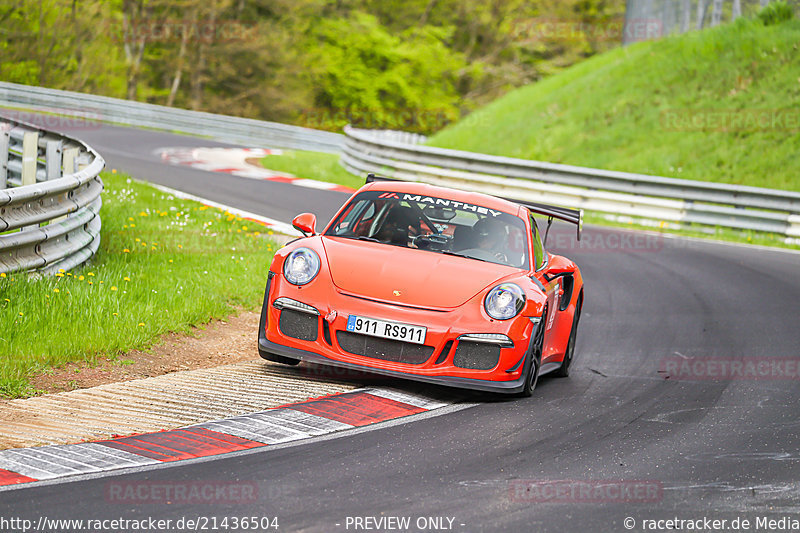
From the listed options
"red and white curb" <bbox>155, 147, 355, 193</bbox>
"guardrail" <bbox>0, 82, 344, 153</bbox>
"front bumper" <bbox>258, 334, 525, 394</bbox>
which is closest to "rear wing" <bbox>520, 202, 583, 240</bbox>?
"front bumper" <bbox>258, 334, 525, 394</bbox>

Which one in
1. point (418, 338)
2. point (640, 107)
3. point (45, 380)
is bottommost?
point (45, 380)

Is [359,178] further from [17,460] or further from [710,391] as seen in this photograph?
[17,460]

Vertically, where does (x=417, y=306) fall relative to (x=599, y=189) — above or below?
below

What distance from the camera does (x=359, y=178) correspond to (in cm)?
2325

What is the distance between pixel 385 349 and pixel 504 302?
0.84m

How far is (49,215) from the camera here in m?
8.45

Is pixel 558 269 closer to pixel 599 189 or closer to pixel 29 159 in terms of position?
pixel 29 159

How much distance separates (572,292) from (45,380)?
397 centimetres

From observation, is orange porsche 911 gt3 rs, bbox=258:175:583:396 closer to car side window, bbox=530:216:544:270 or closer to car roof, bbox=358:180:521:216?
car side window, bbox=530:216:544:270

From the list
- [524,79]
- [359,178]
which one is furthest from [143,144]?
[524,79]

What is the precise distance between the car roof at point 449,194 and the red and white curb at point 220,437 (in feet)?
6.31

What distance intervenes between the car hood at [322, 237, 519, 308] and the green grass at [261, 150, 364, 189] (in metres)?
14.8

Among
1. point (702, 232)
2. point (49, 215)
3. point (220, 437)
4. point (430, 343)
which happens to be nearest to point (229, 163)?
point (702, 232)

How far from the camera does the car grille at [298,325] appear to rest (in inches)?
257
